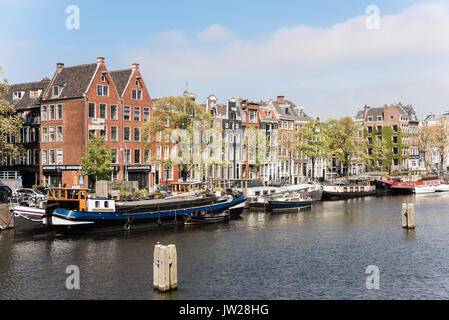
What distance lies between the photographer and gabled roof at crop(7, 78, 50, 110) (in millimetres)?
89000

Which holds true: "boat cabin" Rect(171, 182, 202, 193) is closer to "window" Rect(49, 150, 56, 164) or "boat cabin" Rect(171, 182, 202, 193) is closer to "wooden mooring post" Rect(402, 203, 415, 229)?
"window" Rect(49, 150, 56, 164)

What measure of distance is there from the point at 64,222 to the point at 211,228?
1635cm

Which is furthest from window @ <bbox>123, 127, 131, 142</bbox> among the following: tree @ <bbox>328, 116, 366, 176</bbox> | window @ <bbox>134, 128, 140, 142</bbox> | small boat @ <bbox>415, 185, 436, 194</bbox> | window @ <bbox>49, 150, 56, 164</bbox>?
small boat @ <bbox>415, 185, 436, 194</bbox>

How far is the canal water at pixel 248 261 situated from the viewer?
3222cm

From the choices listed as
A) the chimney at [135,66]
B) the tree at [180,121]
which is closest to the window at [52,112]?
the chimney at [135,66]

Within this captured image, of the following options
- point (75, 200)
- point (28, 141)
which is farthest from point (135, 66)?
point (75, 200)

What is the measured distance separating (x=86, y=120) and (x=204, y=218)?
3003 centimetres

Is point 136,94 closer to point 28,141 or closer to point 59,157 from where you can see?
point 59,157

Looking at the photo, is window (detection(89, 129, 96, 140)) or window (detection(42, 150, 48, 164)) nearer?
window (detection(89, 129, 96, 140))

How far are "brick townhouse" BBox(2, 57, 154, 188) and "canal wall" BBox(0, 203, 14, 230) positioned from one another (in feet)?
74.3

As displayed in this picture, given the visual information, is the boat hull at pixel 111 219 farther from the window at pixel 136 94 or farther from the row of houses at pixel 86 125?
the window at pixel 136 94

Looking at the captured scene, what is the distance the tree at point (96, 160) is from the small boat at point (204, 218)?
65.2 feet
